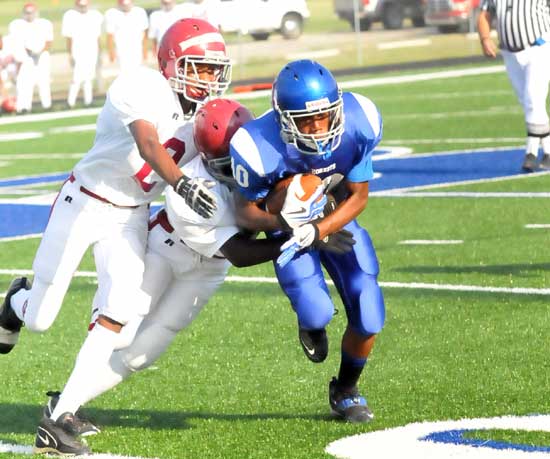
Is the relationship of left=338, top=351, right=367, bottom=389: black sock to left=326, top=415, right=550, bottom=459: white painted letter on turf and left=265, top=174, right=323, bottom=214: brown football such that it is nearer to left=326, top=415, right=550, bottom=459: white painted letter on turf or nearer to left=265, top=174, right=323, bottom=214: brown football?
left=326, top=415, right=550, bottom=459: white painted letter on turf

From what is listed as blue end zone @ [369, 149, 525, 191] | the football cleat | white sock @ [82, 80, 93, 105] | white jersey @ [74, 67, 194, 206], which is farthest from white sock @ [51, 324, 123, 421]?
white sock @ [82, 80, 93, 105]

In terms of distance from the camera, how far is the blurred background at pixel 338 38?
2738cm

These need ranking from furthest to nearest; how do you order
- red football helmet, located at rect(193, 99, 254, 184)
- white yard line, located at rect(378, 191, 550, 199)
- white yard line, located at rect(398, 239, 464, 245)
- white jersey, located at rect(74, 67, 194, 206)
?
white yard line, located at rect(378, 191, 550, 199), white yard line, located at rect(398, 239, 464, 245), white jersey, located at rect(74, 67, 194, 206), red football helmet, located at rect(193, 99, 254, 184)

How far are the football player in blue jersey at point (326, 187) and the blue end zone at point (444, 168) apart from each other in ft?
21.6

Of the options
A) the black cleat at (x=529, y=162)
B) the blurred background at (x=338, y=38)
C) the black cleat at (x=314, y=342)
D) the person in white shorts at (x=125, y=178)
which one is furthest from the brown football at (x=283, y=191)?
the blurred background at (x=338, y=38)

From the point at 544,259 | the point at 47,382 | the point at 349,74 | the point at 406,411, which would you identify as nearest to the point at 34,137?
the point at 349,74

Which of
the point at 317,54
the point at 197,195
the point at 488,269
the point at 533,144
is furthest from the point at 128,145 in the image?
the point at 317,54

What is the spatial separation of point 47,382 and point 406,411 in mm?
1717

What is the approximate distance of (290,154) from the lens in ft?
16.1

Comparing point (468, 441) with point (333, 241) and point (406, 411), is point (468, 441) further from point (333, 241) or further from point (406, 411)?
point (333, 241)

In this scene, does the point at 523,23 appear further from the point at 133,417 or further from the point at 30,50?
the point at 30,50

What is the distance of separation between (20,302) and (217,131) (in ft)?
4.56

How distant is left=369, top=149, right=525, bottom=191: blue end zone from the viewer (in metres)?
12.0

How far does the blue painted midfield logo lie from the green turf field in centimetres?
104
